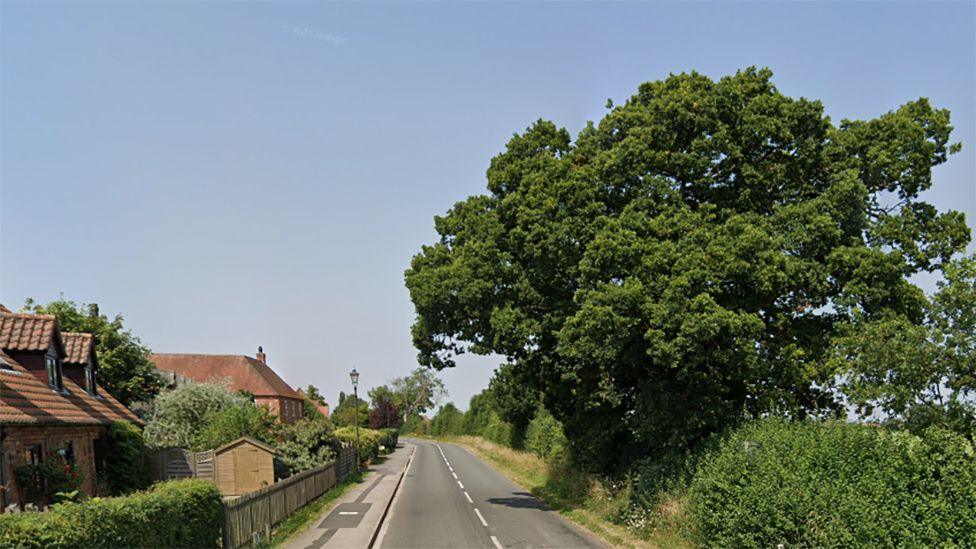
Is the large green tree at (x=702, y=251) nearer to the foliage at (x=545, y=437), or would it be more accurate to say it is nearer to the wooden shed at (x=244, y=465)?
the wooden shed at (x=244, y=465)

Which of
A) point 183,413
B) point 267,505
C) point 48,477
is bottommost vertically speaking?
point 267,505

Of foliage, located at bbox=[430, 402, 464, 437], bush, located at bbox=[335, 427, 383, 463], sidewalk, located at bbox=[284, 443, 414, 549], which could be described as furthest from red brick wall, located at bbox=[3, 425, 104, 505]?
foliage, located at bbox=[430, 402, 464, 437]

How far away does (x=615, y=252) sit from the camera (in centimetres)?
1817

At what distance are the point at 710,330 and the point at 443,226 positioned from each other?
1195cm

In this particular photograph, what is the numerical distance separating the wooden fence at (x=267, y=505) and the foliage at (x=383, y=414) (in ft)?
291

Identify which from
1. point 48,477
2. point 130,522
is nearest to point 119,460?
point 48,477

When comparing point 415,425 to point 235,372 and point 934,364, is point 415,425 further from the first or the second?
point 934,364

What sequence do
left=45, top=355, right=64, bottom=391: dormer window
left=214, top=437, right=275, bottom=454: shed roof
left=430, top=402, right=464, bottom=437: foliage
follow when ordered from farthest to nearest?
left=430, top=402, right=464, bottom=437: foliage < left=214, top=437, right=275, bottom=454: shed roof < left=45, top=355, right=64, bottom=391: dormer window

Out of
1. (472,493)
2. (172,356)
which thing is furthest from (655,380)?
(172,356)

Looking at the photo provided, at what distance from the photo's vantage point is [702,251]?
690 inches

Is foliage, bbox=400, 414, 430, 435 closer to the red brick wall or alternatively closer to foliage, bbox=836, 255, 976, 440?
the red brick wall

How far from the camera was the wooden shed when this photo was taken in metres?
26.9

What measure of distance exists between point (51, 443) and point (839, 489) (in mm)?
17601

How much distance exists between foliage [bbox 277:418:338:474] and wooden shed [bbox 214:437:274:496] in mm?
3754
